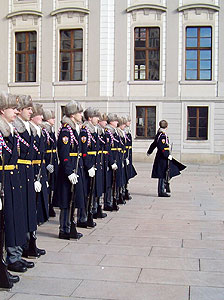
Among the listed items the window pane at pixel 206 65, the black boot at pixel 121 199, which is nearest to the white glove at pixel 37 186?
the black boot at pixel 121 199

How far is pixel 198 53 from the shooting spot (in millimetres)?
23906

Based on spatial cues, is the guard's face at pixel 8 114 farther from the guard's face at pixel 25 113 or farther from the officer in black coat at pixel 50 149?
the officer in black coat at pixel 50 149

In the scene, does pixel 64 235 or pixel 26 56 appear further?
pixel 26 56

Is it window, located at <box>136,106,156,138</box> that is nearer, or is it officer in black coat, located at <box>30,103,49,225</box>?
officer in black coat, located at <box>30,103,49,225</box>

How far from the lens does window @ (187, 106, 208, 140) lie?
2373 centimetres

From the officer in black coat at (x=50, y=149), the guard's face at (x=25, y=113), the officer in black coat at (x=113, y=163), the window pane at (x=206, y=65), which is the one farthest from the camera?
the window pane at (x=206, y=65)

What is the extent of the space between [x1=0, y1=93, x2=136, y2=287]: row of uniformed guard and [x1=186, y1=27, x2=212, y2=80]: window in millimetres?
13332

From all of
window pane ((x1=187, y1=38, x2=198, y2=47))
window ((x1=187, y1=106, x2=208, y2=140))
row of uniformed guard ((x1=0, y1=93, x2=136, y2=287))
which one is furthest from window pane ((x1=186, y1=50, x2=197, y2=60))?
row of uniformed guard ((x1=0, y1=93, x2=136, y2=287))

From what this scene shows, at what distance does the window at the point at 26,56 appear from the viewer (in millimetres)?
25562

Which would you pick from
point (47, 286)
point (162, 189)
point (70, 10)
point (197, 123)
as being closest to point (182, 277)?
point (47, 286)

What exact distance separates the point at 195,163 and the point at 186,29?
244 inches

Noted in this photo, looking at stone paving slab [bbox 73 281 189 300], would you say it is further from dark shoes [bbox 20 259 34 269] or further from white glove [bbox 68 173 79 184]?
white glove [bbox 68 173 79 184]

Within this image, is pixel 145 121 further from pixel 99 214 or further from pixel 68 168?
pixel 68 168

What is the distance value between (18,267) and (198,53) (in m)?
19.9
